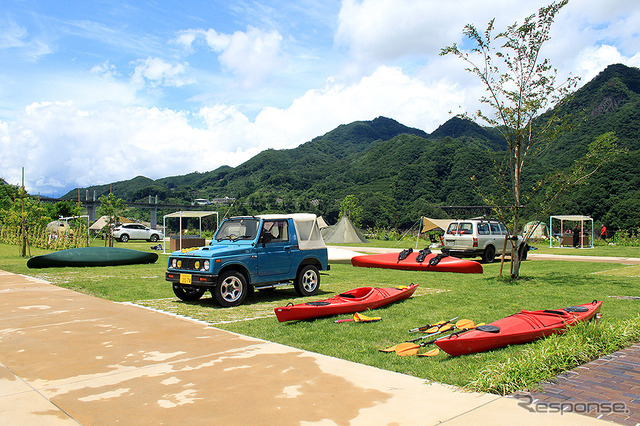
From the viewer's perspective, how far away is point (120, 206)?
25.3 metres

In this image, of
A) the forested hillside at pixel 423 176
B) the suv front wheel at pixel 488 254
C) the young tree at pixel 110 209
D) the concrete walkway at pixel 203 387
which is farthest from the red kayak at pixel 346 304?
the young tree at pixel 110 209

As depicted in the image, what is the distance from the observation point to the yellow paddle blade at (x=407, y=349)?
17.7ft

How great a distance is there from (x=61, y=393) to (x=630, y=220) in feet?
174

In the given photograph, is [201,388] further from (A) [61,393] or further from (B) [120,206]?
(B) [120,206]

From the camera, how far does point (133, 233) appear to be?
42.1 metres

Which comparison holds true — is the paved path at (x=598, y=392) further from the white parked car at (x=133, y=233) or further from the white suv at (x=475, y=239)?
the white parked car at (x=133, y=233)

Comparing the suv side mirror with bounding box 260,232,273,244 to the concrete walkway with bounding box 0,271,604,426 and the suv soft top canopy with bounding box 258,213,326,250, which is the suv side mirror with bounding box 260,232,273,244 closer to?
the suv soft top canopy with bounding box 258,213,326,250

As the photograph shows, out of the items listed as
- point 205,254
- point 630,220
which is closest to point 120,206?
point 205,254

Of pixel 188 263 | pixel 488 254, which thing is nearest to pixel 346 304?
pixel 188 263

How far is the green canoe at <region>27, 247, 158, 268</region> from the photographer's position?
1645 centimetres

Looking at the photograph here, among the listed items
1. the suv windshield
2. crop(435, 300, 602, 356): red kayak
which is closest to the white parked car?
the suv windshield

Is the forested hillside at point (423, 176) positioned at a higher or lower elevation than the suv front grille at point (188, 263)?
higher
